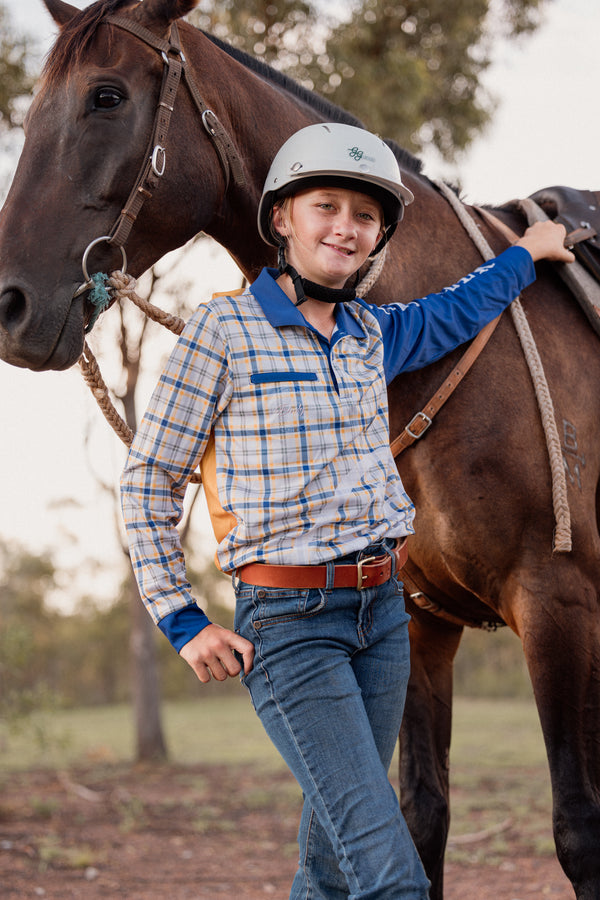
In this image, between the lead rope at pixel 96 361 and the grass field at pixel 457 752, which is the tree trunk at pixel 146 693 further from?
the lead rope at pixel 96 361

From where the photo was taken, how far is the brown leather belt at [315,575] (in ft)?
5.66

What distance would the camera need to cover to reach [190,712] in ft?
57.5

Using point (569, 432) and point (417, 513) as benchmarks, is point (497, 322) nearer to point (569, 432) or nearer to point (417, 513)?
point (569, 432)

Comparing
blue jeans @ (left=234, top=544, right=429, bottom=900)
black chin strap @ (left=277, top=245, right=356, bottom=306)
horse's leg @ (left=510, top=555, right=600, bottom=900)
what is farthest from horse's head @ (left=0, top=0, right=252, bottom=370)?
horse's leg @ (left=510, top=555, right=600, bottom=900)

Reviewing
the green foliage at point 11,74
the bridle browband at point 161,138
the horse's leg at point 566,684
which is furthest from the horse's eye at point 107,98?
the green foliage at point 11,74

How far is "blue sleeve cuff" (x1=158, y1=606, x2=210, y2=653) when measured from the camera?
171 cm

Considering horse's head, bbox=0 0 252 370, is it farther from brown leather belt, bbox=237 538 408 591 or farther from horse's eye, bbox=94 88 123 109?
brown leather belt, bbox=237 538 408 591

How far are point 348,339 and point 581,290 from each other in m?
1.07

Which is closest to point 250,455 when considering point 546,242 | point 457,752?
point 546,242

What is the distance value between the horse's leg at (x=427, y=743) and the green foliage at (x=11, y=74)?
6.95 metres

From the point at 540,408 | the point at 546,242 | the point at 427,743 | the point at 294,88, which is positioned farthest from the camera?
the point at 427,743

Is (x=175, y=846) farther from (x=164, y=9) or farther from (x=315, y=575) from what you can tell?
(x=164, y=9)

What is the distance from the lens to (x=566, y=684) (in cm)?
233

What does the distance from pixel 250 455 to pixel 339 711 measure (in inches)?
21.6
